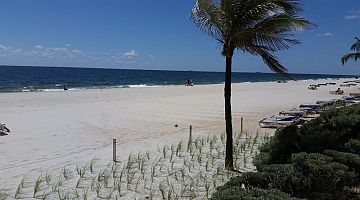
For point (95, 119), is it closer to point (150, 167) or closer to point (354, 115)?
point (150, 167)

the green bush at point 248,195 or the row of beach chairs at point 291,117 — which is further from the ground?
the green bush at point 248,195

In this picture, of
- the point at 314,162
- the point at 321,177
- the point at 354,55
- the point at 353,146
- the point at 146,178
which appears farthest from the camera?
the point at 354,55

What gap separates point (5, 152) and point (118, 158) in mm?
3305

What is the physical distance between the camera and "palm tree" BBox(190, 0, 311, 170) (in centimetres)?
804

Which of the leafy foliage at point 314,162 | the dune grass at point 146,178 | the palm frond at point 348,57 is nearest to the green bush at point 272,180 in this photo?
the leafy foliage at point 314,162

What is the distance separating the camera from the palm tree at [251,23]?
26.4ft

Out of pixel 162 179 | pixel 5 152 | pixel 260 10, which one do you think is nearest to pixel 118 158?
pixel 162 179

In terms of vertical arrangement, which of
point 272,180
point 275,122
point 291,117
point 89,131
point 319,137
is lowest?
point 89,131

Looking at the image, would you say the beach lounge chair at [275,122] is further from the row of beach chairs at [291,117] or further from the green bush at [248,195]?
the green bush at [248,195]

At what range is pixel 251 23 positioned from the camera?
823 cm

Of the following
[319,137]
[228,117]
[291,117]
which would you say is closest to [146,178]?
[228,117]

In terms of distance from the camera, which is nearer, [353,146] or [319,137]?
[353,146]

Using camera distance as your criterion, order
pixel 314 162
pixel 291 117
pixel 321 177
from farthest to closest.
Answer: pixel 291 117 < pixel 314 162 < pixel 321 177

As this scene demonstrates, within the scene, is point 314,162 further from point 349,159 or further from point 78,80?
point 78,80
